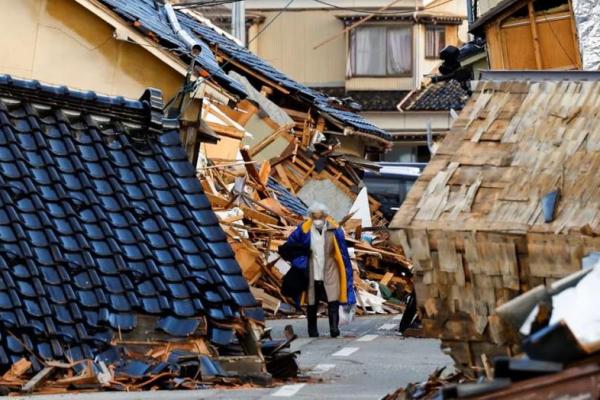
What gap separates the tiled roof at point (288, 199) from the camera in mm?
31050

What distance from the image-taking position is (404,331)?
22.5 m

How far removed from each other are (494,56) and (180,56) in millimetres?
4474

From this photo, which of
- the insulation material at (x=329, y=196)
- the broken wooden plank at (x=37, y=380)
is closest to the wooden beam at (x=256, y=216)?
the insulation material at (x=329, y=196)

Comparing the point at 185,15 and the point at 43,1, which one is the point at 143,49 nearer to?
the point at 43,1

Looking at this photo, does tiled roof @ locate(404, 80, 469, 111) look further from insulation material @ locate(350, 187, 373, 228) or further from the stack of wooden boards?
the stack of wooden boards

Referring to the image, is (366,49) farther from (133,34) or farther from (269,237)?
(133,34)

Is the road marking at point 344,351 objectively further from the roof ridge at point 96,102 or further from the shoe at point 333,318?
the roof ridge at point 96,102

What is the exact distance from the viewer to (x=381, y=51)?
64688 mm

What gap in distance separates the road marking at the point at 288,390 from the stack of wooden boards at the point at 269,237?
9832 millimetres

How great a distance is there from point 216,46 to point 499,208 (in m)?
22.9

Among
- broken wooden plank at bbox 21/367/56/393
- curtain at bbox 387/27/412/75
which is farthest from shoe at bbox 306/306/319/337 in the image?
curtain at bbox 387/27/412/75

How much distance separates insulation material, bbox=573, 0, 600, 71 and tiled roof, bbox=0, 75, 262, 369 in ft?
20.4

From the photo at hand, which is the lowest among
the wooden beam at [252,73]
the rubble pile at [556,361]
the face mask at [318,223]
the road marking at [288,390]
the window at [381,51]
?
the road marking at [288,390]

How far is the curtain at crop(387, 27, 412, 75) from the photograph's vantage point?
6444 centimetres
